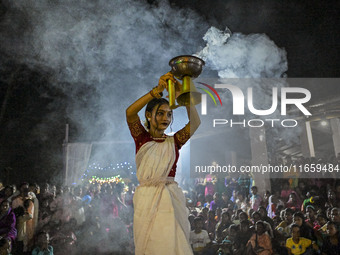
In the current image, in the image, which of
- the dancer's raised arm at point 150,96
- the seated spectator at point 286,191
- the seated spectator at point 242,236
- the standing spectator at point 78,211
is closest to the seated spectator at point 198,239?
the seated spectator at point 242,236

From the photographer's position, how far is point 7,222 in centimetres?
544

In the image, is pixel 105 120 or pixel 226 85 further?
pixel 105 120

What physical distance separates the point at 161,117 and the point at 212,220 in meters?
5.06

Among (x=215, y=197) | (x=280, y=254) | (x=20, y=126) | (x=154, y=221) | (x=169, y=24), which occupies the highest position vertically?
(x=169, y=24)

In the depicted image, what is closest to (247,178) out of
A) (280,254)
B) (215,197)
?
(215,197)

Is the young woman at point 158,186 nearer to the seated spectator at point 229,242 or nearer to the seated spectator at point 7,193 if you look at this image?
the seated spectator at point 229,242

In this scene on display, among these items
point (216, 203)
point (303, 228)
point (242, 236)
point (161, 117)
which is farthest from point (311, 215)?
point (161, 117)

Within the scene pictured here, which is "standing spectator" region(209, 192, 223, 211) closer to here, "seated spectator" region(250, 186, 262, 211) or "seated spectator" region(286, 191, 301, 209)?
"seated spectator" region(250, 186, 262, 211)

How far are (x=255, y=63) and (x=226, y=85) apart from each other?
5.34 ft

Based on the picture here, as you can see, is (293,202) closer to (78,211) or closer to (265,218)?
(265,218)

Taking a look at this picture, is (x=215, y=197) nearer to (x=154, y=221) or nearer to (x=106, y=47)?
(x=106, y=47)

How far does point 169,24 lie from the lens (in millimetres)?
7746

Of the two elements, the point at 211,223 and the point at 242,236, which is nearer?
the point at 242,236

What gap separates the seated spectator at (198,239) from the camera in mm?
5840
